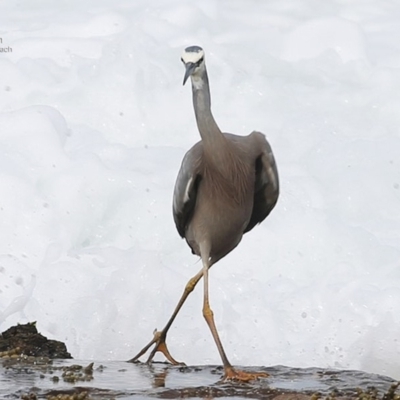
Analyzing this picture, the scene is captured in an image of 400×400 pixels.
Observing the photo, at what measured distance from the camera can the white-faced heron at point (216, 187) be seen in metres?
7.79

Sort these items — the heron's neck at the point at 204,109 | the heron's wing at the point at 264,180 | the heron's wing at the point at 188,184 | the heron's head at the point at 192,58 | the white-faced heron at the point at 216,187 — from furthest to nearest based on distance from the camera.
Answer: the heron's wing at the point at 264,180 < the heron's wing at the point at 188,184 < the white-faced heron at the point at 216,187 < the heron's neck at the point at 204,109 < the heron's head at the point at 192,58

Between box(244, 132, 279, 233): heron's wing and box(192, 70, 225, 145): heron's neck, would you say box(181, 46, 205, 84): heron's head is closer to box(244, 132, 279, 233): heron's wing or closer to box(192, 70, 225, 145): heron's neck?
box(192, 70, 225, 145): heron's neck

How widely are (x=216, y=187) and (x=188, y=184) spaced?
0.18 metres

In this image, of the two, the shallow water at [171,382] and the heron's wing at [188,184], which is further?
the heron's wing at [188,184]

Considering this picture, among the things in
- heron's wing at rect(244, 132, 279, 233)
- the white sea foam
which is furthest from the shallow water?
the white sea foam

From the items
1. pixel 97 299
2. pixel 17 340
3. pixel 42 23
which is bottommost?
pixel 17 340

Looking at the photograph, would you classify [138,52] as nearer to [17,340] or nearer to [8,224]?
[8,224]

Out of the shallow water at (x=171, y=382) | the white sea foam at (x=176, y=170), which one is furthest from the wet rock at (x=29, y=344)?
the white sea foam at (x=176, y=170)

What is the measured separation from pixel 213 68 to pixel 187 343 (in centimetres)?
593

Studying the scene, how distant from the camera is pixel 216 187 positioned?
312 inches

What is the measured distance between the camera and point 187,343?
928 cm

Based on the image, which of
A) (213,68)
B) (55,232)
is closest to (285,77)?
(213,68)

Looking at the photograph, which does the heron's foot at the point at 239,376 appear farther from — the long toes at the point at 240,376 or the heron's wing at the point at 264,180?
the heron's wing at the point at 264,180

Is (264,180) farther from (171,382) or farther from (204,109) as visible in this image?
(171,382)
